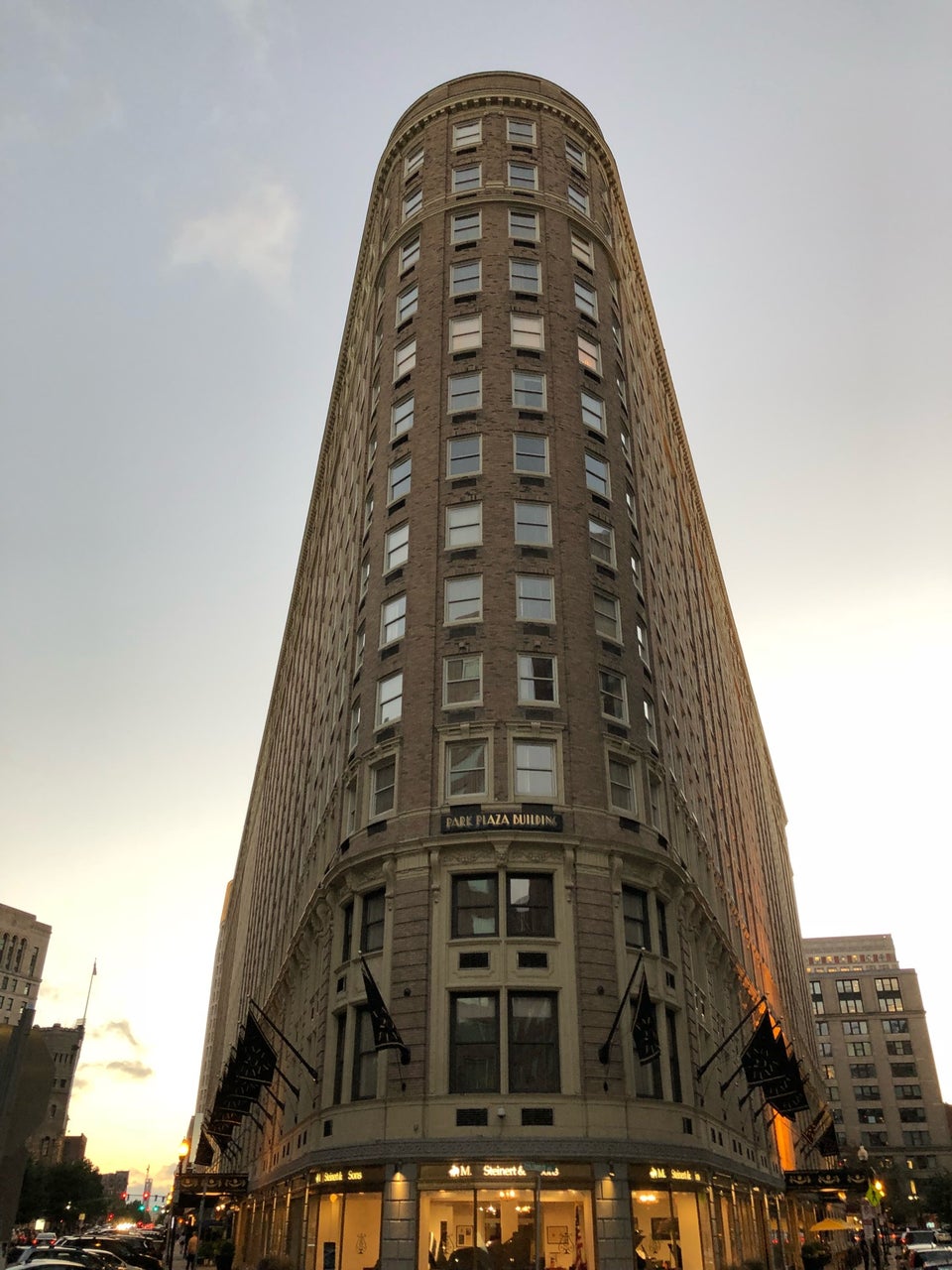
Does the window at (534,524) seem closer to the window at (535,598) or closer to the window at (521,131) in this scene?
the window at (535,598)

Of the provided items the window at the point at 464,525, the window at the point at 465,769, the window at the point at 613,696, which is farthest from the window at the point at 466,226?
the window at the point at 465,769

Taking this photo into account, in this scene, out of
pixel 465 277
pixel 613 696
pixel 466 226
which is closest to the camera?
pixel 613 696

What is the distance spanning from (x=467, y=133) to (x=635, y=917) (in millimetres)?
43059

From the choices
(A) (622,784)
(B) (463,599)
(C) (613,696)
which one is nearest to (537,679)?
(C) (613,696)

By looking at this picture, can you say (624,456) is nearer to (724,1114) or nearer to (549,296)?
(549,296)

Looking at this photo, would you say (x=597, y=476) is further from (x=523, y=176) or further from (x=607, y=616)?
(x=523, y=176)

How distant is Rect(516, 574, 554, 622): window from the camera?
40.0 m

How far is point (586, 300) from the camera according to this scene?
51.0 metres

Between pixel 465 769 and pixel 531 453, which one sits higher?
pixel 531 453

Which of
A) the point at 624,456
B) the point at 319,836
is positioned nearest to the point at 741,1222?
the point at 319,836

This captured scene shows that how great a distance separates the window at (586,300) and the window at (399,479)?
12.2 metres

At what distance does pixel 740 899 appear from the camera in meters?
64.8

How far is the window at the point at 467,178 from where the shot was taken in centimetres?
5378

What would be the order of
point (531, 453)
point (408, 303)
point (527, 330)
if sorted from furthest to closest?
point (408, 303)
point (527, 330)
point (531, 453)
